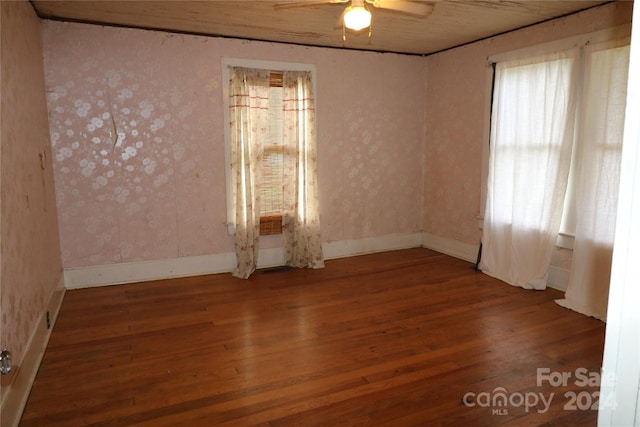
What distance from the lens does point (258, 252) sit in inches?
189

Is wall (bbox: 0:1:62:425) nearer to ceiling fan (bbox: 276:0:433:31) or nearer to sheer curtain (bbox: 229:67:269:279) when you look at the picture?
sheer curtain (bbox: 229:67:269:279)

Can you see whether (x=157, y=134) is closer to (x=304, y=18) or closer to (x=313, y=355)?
(x=304, y=18)

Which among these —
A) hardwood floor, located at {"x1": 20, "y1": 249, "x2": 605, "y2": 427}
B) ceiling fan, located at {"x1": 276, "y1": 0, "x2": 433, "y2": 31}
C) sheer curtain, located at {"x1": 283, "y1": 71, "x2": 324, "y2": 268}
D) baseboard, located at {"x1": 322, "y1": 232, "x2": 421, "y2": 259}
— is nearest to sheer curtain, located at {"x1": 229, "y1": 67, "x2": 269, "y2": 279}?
sheer curtain, located at {"x1": 283, "y1": 71, "x2": 324, "y2": 268}

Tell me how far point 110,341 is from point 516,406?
8.70ft

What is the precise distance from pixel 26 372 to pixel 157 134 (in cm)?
252

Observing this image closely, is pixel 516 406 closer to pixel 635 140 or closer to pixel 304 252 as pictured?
pixel 635 140

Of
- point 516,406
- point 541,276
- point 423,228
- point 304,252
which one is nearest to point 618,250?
point 516,406

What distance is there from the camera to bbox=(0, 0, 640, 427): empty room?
95.3 inches

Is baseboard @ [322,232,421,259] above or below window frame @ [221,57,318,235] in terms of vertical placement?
below

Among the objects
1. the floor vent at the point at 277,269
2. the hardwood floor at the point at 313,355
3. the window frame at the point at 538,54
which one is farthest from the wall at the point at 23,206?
the window frame at the point at 538,54

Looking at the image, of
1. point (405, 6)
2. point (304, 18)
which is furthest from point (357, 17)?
point (304, 18)

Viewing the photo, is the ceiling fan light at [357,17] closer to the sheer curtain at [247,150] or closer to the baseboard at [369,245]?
the sheer curtain at [247,150]

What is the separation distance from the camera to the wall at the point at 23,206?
7.23ft

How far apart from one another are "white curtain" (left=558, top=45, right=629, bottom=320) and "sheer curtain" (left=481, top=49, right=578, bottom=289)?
0.19m
